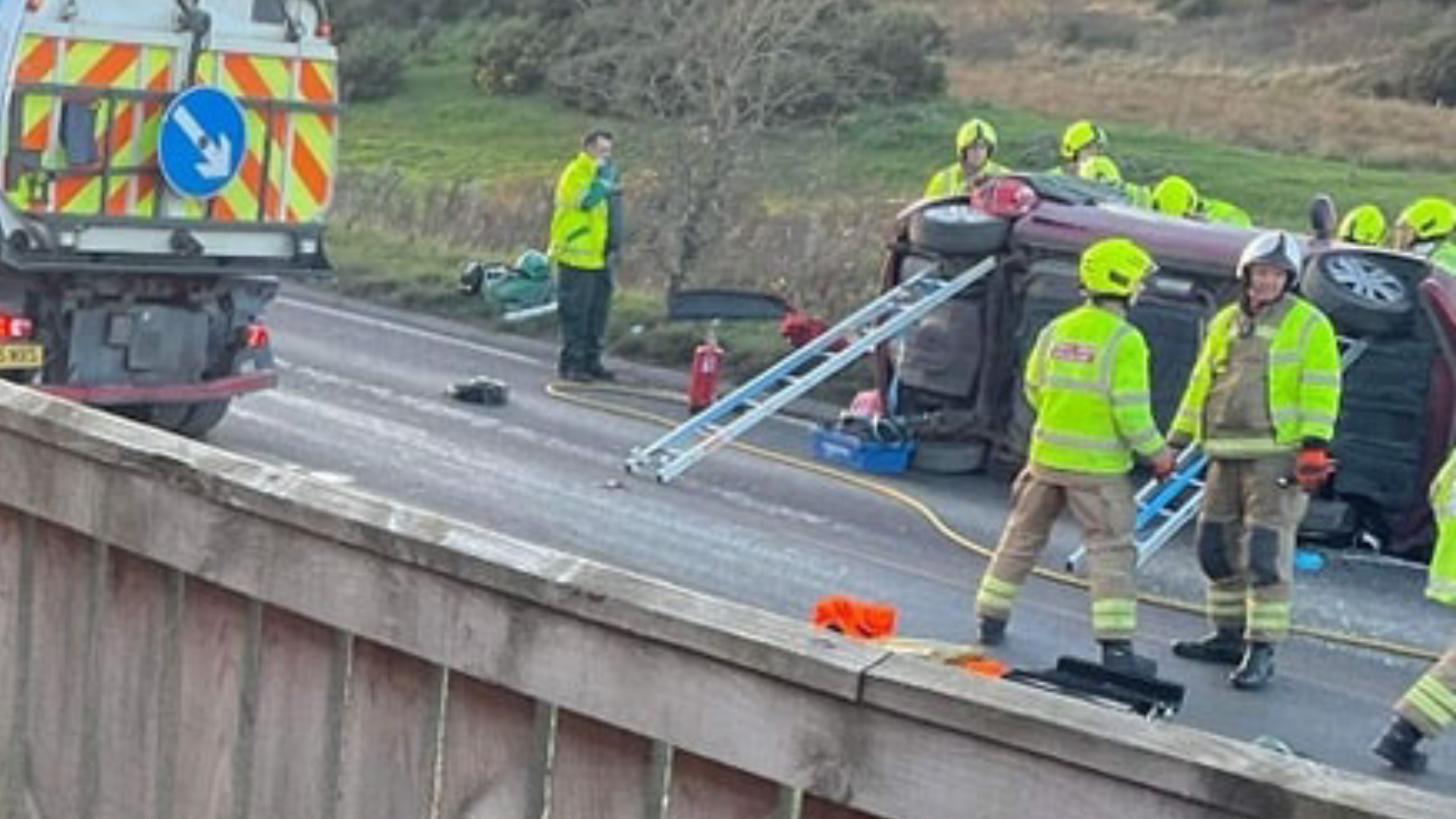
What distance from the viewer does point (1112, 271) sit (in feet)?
32.9

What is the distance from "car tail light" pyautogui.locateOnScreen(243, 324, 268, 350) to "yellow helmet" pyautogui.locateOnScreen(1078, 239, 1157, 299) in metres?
4.49

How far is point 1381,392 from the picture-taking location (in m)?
12.5

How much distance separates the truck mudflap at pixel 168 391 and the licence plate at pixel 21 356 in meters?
0.14

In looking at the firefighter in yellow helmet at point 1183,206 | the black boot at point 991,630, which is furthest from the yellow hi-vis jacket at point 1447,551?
the firefighter in yellow helmet at point 1183,206

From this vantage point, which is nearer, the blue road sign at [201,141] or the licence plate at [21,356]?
the licence plate at [21,356]

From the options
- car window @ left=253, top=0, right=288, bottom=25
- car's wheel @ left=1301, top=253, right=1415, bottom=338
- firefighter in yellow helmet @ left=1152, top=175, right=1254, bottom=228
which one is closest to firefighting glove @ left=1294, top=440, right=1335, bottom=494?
car's wheel @ left=1301, top=253, right=1415, bottom=338

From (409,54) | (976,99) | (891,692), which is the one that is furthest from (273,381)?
(409,54)

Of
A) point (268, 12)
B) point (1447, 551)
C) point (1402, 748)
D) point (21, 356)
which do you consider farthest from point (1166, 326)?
point (21, 356)

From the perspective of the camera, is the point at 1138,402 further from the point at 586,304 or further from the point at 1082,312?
the point at 586,304

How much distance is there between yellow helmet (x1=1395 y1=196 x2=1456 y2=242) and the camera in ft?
46.7

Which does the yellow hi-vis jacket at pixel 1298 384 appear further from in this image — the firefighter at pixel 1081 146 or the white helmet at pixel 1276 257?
the firefighter at pixel 1081 146

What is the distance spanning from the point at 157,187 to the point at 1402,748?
6223mm

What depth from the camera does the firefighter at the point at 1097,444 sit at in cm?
983

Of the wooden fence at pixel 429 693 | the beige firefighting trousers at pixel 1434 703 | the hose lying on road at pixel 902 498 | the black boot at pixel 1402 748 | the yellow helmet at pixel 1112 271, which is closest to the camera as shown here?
the wooden fence at pixel 429 693
